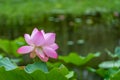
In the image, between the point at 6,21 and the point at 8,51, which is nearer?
the point at 8,51

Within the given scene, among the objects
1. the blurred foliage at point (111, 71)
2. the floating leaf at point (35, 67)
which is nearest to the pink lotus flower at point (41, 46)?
the floating leaf at point (35, 67)

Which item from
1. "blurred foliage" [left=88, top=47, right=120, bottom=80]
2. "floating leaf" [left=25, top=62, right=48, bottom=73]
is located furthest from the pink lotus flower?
"blurred foliage" [left=88, top=47, right=120, bottom=80]

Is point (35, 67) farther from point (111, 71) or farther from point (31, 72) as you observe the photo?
point (111, 71)

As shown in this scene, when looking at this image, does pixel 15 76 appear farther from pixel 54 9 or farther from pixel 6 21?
pixel 54 9

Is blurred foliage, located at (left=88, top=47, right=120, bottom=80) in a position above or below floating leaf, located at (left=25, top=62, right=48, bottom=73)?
below

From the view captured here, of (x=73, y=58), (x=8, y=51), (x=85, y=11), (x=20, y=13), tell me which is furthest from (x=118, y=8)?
(x=73, y=58)

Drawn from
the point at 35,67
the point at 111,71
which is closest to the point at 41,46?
the point at 35,67

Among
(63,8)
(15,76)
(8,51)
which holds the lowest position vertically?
(63,8)

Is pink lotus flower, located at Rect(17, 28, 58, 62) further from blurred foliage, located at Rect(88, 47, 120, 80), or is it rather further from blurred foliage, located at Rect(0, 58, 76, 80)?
blurred foliage, located at Rect(88, 47, 120, 80)

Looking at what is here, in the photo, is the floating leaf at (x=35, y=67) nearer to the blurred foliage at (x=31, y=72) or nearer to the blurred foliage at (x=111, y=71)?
the blurred foliage at (x=31, y=72)
